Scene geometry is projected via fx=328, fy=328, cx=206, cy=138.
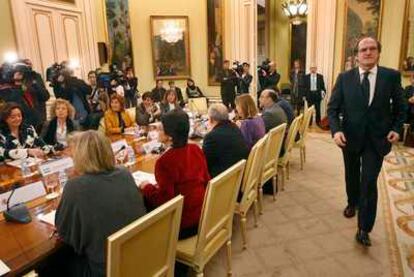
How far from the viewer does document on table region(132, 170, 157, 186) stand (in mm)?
2265

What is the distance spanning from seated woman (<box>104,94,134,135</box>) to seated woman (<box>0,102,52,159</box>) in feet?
3.32

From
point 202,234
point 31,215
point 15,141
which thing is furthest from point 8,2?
point 202,234

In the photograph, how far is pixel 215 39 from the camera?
8719 mm

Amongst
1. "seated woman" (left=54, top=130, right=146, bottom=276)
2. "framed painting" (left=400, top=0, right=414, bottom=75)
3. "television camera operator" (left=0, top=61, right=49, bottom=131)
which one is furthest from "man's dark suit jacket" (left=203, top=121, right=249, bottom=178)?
"framed painting" (left=400, top=0, right=414, bottom=75)

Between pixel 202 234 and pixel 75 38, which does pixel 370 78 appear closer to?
pixel 202 234

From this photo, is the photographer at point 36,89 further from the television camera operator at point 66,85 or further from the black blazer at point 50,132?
the black blazer at point 50,132

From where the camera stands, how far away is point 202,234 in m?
1.84

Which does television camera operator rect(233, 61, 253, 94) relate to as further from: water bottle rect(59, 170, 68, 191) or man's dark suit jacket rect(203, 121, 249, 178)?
water bottle rect(59, 170, 68, 191)

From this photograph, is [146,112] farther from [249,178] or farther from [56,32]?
[56,32]

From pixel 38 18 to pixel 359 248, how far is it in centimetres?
605

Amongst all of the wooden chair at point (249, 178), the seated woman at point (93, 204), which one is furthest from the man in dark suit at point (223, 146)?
the seated woman at point (93, 204)

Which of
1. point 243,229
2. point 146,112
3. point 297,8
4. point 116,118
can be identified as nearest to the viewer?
point 243,229

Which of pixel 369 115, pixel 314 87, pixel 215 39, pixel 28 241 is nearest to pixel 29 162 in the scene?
pixel 28 241

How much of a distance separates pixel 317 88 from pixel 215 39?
9.78 ft
